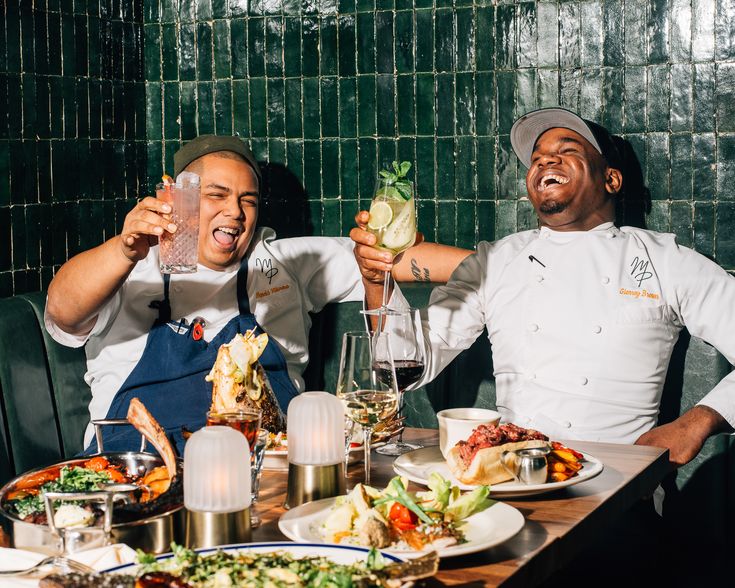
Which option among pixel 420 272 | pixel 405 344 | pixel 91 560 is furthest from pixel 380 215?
pixel 91 560

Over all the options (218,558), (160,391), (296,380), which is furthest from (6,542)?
(296,380)

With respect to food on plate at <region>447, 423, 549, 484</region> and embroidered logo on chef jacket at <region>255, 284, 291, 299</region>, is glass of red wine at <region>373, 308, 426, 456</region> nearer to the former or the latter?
food on plate at <region>447, 423, 549, 484</region>

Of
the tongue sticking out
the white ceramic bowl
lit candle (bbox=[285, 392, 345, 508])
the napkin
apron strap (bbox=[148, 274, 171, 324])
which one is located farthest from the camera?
the tongue sticking out

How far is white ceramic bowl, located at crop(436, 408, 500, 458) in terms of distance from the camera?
183cm

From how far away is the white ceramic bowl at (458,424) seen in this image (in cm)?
183

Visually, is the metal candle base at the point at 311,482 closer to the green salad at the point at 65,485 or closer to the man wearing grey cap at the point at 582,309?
the green salad at the point at 65,485

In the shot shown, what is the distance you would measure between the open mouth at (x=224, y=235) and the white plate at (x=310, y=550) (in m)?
1.73

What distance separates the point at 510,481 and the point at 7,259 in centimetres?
219

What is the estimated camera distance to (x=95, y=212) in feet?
12.1

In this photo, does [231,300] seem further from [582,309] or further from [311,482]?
[311,482]

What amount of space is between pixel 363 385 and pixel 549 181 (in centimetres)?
146

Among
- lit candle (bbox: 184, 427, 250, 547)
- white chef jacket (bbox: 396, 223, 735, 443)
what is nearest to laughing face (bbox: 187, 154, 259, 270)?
white chef jacket (bbox: 396, 223, 735, 443)

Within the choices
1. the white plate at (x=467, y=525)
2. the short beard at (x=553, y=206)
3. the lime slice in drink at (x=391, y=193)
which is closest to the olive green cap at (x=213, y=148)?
the short beard at (x=553, y=206)

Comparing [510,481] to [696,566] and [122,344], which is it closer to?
[696,566]
